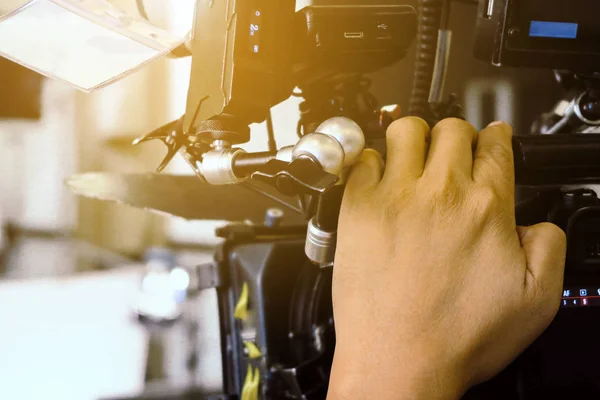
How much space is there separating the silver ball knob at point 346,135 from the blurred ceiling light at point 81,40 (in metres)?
0.44

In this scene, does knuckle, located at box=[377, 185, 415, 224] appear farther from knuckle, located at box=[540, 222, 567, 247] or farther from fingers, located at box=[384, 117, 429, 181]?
knuckle, located at box=[540, 222, 567, 247]

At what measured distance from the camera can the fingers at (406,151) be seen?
459mm

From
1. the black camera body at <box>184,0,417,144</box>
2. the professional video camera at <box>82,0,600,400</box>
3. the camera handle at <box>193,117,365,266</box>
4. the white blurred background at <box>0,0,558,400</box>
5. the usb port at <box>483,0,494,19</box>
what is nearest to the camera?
the camera handle at <box>193,117,365,266</box>

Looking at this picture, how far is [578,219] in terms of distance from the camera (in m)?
0.60

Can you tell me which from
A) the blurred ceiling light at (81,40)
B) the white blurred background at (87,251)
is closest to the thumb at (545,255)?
the blurred ceiling light at (81,40)

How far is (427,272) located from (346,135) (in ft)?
0.50

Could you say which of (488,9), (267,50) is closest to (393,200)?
(267,50)

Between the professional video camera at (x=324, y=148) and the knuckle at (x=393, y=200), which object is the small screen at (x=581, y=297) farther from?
the knuckle at (x=393, y=200)

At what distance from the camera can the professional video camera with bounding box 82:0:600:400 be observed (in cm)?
50

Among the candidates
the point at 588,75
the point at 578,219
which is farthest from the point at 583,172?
the point at 588,75

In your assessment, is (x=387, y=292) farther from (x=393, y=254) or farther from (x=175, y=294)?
(x=175, y=294)

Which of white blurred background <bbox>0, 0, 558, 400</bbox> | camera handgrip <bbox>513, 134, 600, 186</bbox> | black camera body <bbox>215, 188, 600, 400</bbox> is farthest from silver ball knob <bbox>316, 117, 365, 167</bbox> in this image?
white blurred background <bbox>0, 0, 558, 400</bbox>

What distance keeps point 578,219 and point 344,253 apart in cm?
33

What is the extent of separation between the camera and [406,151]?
1.52 ft
